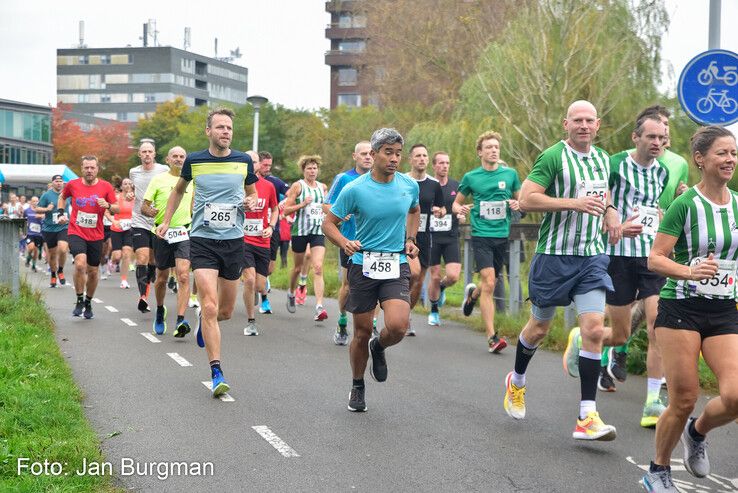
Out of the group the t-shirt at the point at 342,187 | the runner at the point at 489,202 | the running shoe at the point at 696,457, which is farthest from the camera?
the runner at the point at 489,202

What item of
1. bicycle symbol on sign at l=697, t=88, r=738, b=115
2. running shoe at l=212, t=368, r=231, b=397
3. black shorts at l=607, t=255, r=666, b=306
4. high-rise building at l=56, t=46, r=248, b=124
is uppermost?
high-rise building at l=56, t=46, r=248, b=124

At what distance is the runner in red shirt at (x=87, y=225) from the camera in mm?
13406

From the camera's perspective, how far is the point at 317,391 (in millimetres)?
8336

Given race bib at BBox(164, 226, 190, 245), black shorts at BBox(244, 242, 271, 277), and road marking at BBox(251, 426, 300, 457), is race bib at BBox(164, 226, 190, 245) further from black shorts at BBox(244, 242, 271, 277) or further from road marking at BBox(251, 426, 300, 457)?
road marking at BBox(251, 426, 300, 457)

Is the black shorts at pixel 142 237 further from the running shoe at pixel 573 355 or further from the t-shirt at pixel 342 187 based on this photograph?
the running shoe at pixel 573 355

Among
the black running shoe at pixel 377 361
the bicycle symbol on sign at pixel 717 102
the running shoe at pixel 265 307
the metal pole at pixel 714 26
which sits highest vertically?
the metal pole at pixel 714 26

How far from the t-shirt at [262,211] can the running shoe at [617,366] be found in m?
5.73

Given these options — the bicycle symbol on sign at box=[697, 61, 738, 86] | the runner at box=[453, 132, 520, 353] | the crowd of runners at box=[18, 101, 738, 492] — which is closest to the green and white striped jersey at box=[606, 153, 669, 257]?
the crowd of runners at box=[18, 101, 738, 492]

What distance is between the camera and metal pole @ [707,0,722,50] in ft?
33.3

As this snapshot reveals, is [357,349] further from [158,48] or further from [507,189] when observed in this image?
[158,48]

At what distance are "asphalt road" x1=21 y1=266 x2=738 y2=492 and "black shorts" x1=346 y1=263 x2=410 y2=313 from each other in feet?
2.62

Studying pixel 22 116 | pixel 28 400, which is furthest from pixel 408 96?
pixel 22 116

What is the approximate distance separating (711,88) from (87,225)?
812 centimetres

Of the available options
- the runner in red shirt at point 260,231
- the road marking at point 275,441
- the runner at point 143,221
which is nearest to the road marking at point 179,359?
the runner in red shirt at point 260,231
